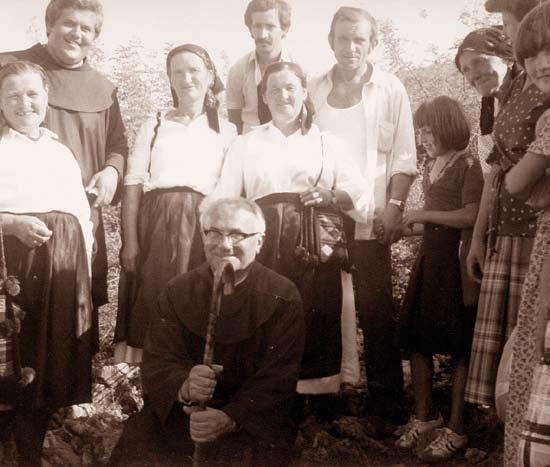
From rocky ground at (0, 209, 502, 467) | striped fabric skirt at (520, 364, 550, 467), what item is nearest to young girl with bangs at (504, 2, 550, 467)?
striped fabric skirt at (520, 364, 550, 467)

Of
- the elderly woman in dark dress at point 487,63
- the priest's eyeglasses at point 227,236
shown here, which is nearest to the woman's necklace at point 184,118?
the priest's eyeglasses at point 227,236

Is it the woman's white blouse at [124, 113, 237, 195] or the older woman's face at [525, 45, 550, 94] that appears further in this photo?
the woman's white blouse at [124, 113, 237, 195]

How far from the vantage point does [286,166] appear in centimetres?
352

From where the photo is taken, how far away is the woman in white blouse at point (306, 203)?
3.45 m

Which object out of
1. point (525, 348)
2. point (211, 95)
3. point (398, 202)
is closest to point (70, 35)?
point (211, 95)

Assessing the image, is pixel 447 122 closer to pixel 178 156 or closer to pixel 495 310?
pixel 495 310

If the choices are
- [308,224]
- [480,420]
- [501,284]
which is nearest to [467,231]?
[501,284]

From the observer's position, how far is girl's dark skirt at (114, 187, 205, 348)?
3497 millimetres

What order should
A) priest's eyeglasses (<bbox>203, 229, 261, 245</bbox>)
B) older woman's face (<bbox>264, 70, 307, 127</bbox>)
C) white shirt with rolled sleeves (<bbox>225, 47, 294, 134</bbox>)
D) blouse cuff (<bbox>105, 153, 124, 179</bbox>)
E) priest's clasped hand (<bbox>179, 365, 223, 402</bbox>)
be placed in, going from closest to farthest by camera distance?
priest's clasped hand (<bbox>179, 365, 223, 402</bbox>)
priest's eyeglasses (<bbox>203, 229, 261, 245</bbox>)
older woman's face (<bbox>264, 70, 307, 127</bbox>)
blouse cuff (<bbox>105, 153, 124, 179</bbox>)
white shirt with rolled sleeves (<bbox>225, 47, 294, 134</bbox>)

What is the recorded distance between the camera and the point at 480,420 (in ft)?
12.3

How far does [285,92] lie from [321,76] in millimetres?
542

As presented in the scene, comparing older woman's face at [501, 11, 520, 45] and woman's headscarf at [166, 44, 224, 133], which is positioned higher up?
older woman's face at [501, 11, 520, 45]

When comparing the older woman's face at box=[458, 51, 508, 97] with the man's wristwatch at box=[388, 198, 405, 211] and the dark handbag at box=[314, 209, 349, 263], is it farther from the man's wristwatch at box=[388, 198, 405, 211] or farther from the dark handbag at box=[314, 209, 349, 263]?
the dark handbag at box=[314, 209, 349, 263]

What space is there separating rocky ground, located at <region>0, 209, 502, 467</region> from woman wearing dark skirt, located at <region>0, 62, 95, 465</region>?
28cm
